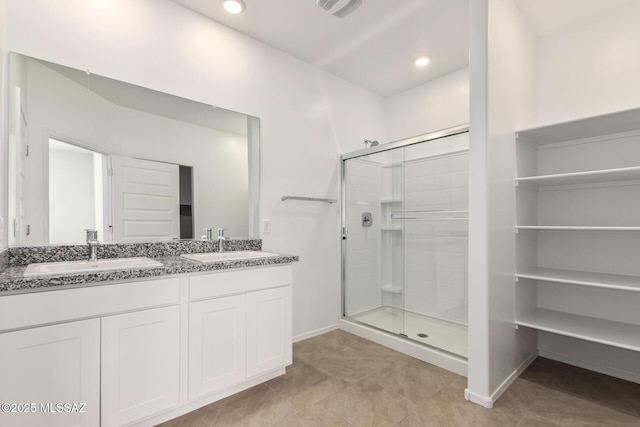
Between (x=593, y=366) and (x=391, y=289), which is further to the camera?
(x=391, y=289)

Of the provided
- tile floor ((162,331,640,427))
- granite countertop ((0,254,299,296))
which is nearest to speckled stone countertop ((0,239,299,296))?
granite countertop ((0,254,299,296))

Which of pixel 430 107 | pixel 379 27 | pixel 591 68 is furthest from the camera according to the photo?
pixel 430 107

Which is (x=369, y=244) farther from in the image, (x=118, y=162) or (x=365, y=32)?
(x=118, y=162)

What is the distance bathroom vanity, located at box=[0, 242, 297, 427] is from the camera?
1.25m

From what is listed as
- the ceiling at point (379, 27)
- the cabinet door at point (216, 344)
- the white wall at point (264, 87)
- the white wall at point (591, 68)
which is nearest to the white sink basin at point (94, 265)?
the cabinet door at point (216, 344)

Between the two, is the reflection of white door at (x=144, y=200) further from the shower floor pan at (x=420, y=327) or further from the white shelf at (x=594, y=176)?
the white shelf at (x=594, y=176)

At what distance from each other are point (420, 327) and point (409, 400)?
106 cm

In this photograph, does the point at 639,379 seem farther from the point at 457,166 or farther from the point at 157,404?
the point at 157,404

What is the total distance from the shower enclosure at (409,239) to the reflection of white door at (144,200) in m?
1.69

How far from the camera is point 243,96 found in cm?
253

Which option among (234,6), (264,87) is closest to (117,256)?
(264,87)

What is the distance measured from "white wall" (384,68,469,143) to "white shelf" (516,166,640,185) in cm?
116

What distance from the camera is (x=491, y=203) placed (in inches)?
72.2

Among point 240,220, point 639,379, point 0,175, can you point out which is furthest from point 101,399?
point 639,379
